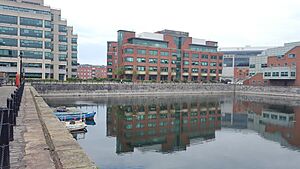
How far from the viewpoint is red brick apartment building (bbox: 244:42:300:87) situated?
83.9 meters

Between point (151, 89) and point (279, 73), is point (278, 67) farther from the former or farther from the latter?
point (151, 89)

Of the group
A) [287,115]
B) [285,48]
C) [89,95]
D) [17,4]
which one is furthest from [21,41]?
[285,48]

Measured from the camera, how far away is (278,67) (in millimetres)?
88000

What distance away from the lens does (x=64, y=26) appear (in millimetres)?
89875

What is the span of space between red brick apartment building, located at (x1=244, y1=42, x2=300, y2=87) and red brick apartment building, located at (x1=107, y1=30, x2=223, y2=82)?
18.5 metres

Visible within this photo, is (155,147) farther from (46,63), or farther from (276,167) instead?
(46,63)

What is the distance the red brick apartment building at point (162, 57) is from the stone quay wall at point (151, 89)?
15.2 meters

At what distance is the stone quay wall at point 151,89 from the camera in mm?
63497

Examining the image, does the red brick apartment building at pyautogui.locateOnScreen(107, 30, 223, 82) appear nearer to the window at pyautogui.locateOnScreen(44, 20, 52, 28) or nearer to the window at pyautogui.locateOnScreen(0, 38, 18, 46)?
the window at pyautogui.locateOnScreen(44, 20, 52, 28)

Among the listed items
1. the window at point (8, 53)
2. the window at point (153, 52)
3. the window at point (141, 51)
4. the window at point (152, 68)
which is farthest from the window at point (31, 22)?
the window at point (152, 68)

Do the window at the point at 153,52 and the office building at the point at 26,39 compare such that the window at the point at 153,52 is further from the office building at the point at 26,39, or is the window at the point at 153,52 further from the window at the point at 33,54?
the window at the point at 33,54

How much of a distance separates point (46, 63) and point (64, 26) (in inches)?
724

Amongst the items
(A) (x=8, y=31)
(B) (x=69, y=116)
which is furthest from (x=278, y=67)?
(A) (x=8, y=31)

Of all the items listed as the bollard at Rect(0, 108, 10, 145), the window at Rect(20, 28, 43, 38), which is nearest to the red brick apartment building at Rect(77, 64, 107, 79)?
the window at Rect(20, 28, 43, 38)
